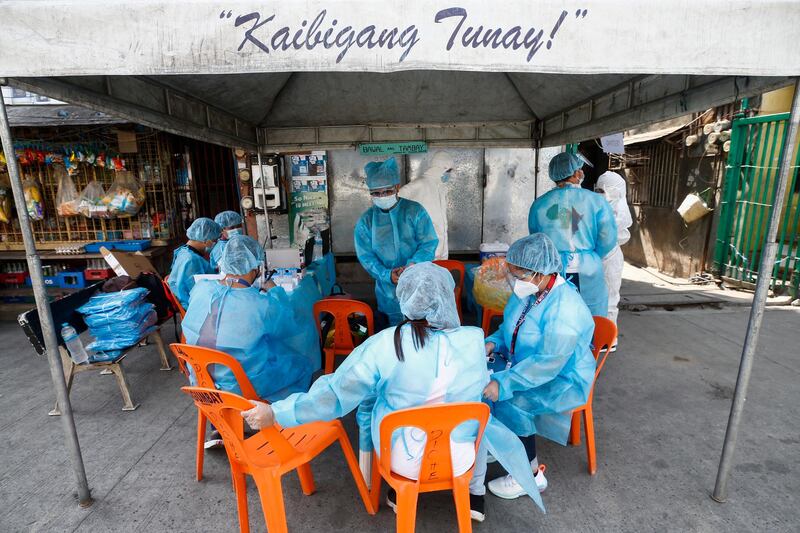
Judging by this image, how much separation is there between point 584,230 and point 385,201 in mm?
1719

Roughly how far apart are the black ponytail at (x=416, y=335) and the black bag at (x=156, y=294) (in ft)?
10.7

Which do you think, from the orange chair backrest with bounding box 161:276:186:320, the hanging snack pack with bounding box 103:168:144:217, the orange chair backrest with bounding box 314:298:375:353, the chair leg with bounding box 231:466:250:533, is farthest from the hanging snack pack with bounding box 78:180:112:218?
the chair leg with bounding box 231:466:250:533

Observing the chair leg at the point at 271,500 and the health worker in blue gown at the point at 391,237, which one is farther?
the health worker in blue gown at the point at 391,237

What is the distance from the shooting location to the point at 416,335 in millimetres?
1861

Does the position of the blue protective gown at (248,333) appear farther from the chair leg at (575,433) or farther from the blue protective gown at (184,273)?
the chair leg at (575,433)

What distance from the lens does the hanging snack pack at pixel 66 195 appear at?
583cm

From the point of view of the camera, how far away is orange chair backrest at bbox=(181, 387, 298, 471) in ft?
5.98

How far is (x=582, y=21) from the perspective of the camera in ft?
5.65

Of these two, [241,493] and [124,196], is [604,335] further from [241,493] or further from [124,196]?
[124,196]

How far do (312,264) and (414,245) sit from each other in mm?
1306

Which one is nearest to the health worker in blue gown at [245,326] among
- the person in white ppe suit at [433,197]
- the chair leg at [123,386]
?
the chair leg at [123,386]

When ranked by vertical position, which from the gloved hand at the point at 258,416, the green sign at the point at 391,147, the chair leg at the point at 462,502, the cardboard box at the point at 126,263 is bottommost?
the chair leg at the point at 462,502

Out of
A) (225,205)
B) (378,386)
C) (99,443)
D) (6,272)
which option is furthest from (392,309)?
(6,272)

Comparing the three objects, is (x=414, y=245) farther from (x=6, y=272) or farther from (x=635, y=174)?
(x=635, y=174)
